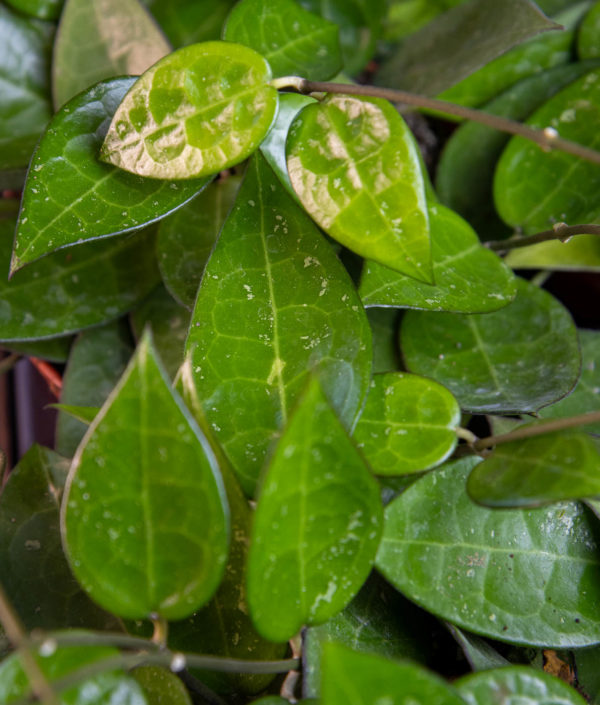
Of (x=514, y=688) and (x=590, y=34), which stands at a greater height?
(x=590, y=34)

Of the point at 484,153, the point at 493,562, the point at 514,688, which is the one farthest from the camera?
the point at 484,153

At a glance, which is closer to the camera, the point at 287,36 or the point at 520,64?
the point at 287,36

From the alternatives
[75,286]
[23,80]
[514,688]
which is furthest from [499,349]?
[23,80]

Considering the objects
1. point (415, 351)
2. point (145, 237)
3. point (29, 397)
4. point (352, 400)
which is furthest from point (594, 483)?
point (29, 397)

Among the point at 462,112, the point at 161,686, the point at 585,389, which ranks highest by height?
the point at 462,112

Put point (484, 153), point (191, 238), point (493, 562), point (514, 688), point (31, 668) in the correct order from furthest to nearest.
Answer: point (484, 153) → point (191, 238) → point (493, 562) → point (514, 688) → point (31, 668)

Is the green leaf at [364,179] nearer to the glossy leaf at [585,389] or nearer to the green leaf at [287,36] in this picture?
the green leaf at [287,36]

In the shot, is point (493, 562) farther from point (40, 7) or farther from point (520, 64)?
point (40, 7)
